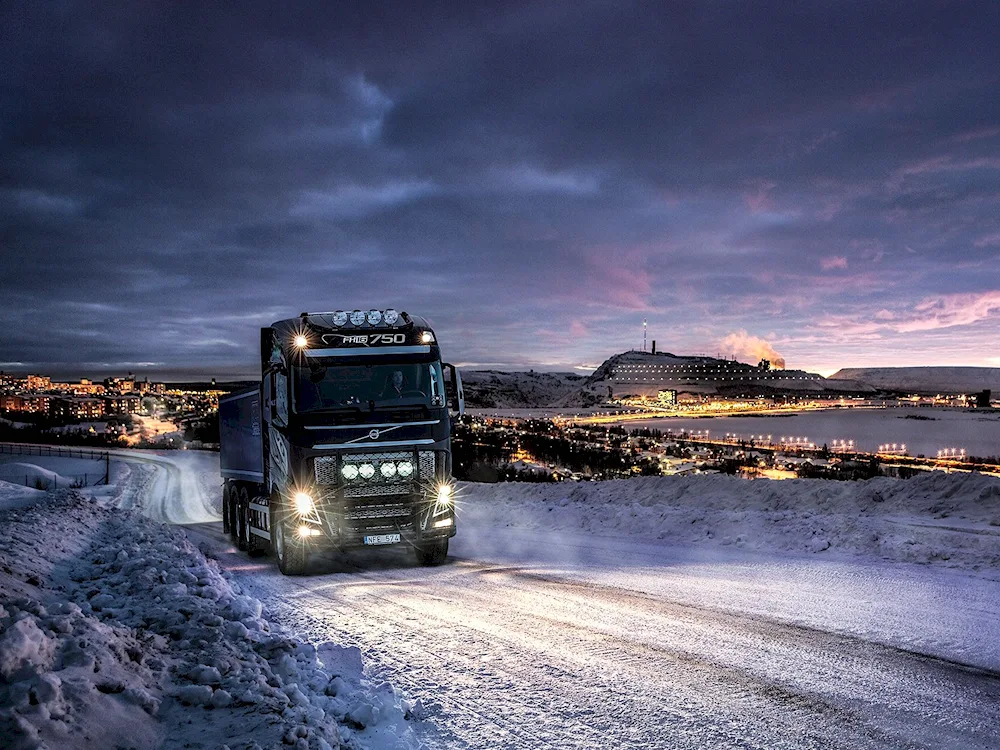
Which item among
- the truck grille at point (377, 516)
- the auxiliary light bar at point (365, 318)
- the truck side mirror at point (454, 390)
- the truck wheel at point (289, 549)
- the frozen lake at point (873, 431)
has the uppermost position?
the auxiliary light bar at point (365, 318)

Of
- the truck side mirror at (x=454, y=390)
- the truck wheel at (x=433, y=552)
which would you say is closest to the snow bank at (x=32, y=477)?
the truck wheel at (x=433, y=552)

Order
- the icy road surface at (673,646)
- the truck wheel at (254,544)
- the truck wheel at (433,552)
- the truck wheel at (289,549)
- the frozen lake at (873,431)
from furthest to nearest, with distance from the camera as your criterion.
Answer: the frozen lake at (873,431) < the truck wheel at (254,544) < the truck wheel at (433,552) < the truck wheel at (289,549) < the icy road surface at (673,646)

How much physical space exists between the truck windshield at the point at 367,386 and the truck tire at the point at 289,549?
7.04 feet

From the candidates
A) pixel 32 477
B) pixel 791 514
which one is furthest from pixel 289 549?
pixel 32 477

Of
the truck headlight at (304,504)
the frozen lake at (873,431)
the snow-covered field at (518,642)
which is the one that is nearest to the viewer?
the snow-covered field at (518,642)

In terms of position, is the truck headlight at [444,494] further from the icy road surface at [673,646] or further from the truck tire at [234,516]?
the truck tire at [234,516]

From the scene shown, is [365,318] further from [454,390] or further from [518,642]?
[518,642]

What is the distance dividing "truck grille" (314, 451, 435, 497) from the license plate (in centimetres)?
76

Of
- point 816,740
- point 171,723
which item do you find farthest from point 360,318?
point 816,740

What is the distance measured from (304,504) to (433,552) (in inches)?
106

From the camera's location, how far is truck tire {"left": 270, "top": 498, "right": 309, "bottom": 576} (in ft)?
38.8

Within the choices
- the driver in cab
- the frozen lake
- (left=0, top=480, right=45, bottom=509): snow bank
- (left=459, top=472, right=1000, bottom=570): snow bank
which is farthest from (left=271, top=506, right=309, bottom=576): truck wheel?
the frozen lake

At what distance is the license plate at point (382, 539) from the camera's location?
11.8 meters

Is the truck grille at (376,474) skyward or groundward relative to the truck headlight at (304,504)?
skyward
